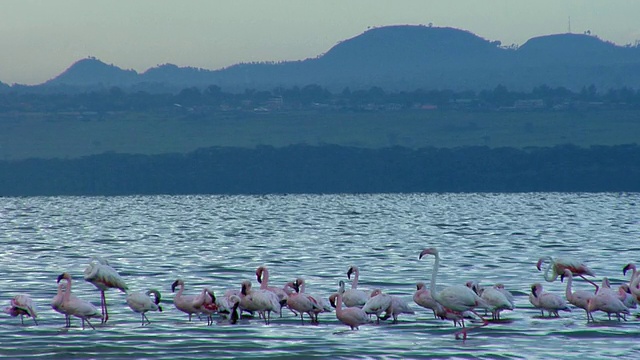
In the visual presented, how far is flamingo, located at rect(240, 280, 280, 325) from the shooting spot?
24.5 meters

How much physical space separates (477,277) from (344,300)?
1166 centimetres

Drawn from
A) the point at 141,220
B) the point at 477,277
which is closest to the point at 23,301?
the point at 477,277

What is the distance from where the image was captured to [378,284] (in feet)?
113

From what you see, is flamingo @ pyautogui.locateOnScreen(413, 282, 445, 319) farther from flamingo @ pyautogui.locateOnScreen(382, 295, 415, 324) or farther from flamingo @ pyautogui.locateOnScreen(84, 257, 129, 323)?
flamingo @ pyautogui.locateOnScreen(84, 257, 129, 323)

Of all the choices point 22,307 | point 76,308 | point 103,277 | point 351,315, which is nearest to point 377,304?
point 351,315

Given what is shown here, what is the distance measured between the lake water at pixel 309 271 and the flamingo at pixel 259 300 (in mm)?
416

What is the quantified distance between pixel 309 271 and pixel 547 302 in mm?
14770

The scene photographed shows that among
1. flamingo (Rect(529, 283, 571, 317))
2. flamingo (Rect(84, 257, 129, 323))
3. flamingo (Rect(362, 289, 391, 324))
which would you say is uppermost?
flamingo (Rect(84, 257, 129, 323))

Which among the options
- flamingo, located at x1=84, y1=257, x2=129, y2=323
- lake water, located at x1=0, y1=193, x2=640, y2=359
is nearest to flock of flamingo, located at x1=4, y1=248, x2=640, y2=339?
flamingo, located at x1=84, y1=257, x2=129, y2=323

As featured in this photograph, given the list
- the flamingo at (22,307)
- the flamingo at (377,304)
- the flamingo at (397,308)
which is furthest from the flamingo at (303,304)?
the flamingo at (22,307)

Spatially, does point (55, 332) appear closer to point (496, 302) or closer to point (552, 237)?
point (496, 302)

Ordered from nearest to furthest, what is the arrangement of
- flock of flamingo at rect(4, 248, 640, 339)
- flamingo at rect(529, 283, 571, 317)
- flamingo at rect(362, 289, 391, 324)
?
flock of flamingo at rect(4, 248, 640, 339), flamingo at rect(362, 289, 391, 324), flamingo at rect(529, 283, 571, 317)

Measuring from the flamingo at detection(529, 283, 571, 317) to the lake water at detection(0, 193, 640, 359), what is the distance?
370mm

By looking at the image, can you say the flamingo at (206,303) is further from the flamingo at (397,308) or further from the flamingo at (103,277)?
the flamingo at (397,308)
